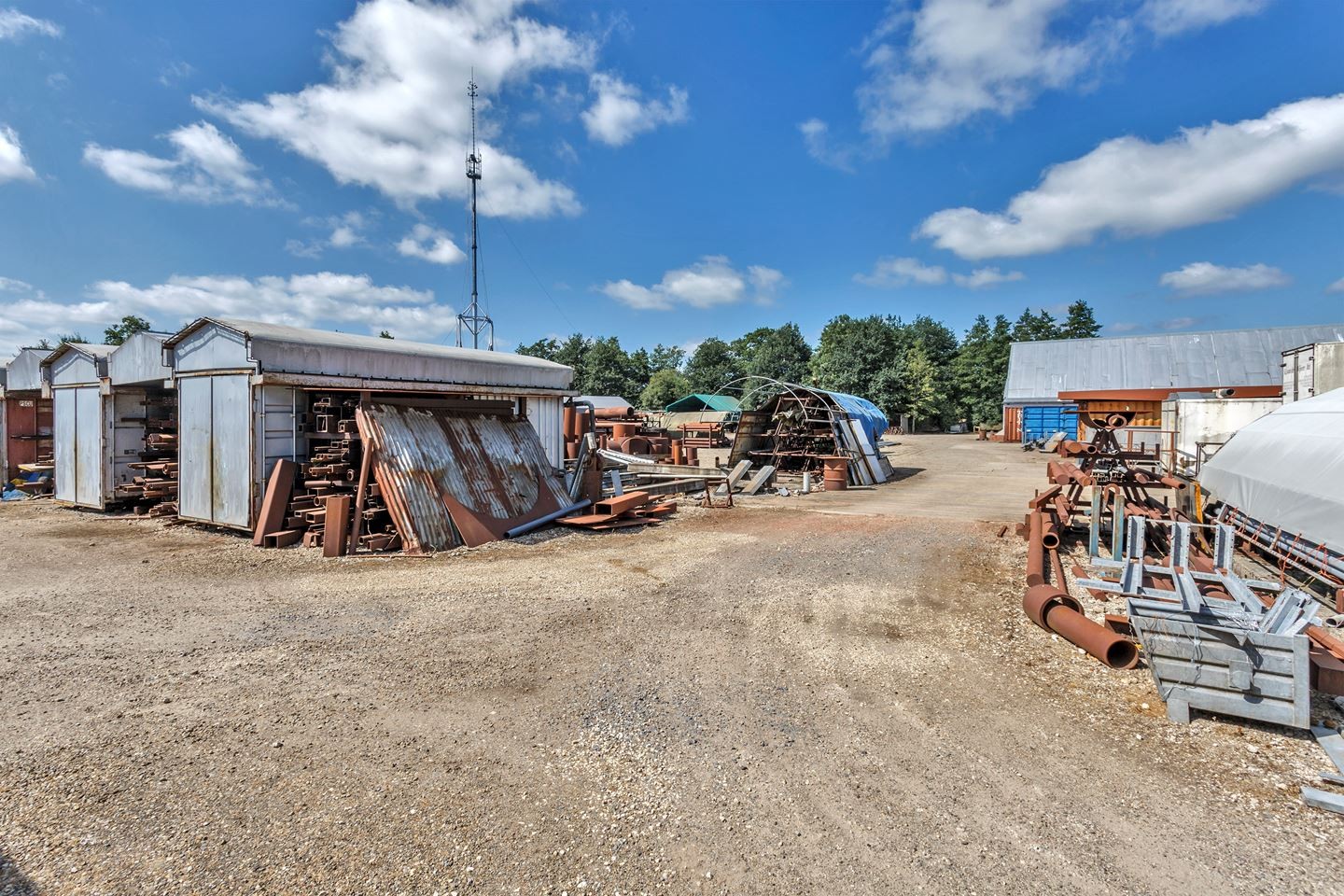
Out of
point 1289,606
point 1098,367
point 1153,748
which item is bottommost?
point 1153,748

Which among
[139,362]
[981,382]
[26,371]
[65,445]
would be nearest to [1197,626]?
[139,362]

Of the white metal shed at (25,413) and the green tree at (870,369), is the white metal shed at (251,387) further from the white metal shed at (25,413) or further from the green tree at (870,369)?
the green tree at (870,369)

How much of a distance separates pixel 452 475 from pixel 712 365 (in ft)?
228

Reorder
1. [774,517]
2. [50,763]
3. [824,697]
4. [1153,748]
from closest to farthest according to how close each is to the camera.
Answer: [50,763] → [1153,748] → [824,697] → [774,517]

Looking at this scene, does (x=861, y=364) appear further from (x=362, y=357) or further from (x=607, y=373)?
(x=362, y=357)

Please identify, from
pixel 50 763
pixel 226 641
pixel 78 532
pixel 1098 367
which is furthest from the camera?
pixel 1098 367

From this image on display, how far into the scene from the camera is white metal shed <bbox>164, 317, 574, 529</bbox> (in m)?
11.2

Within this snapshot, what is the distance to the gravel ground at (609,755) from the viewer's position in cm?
312

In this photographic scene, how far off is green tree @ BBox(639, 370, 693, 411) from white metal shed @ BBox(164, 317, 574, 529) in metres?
49.2

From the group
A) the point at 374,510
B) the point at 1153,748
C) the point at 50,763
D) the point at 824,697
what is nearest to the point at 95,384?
the point at 374,510

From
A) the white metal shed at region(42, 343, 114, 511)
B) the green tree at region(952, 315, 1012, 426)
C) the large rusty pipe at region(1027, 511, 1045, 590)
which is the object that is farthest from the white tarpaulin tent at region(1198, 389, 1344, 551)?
the green tree at region(952, 315, 1012, 426)

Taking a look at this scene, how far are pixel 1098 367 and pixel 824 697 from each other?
47826mm

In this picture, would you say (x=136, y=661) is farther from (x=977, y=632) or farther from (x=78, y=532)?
(x=78, y=532)

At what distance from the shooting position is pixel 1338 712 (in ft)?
15.4
